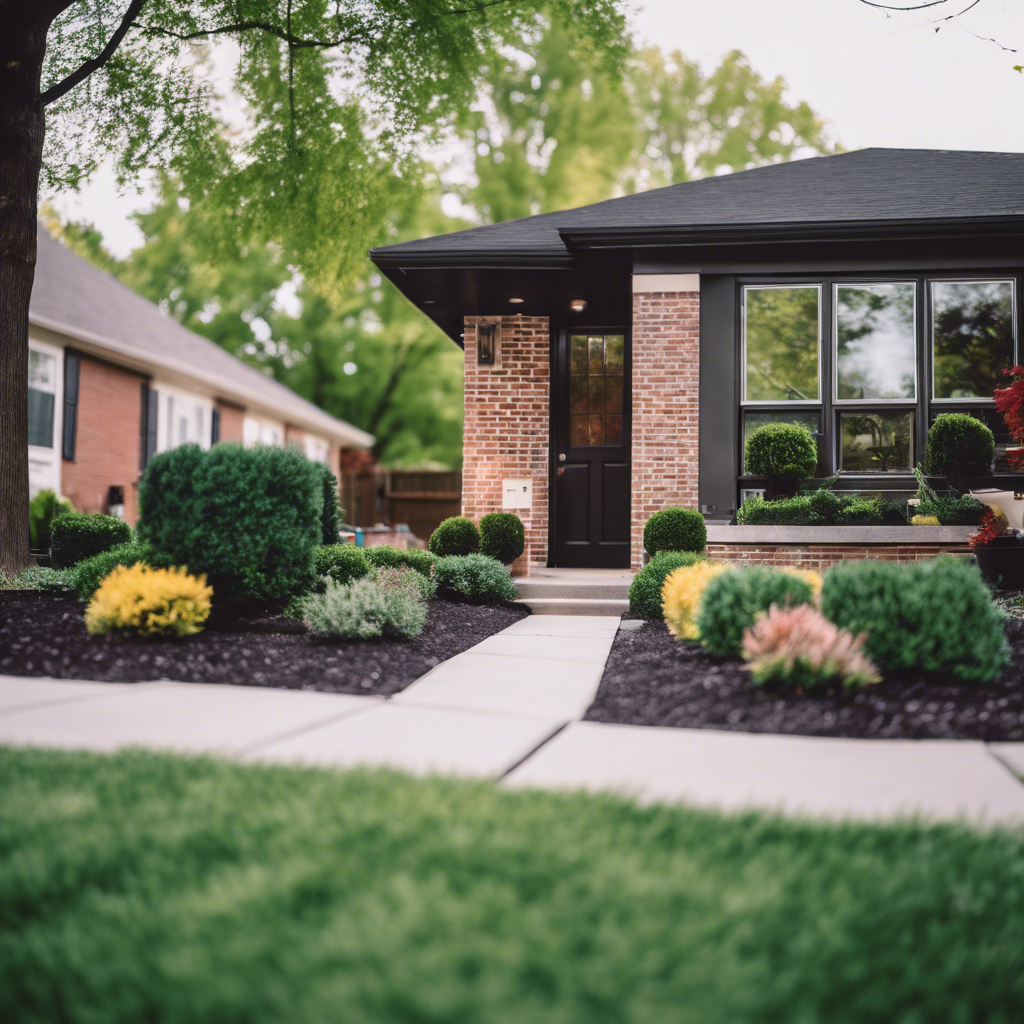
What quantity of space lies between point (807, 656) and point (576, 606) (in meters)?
4.30

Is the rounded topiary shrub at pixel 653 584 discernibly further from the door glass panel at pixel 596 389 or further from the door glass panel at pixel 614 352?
the door glass panel at pixel 614 352

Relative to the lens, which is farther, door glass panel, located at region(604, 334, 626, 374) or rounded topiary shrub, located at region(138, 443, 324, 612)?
door glass panel, located at region(604, 334, 626, 374)

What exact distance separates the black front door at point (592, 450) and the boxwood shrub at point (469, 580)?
2.50 metres

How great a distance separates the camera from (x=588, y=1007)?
56.2 inches

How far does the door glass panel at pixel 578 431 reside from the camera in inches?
402

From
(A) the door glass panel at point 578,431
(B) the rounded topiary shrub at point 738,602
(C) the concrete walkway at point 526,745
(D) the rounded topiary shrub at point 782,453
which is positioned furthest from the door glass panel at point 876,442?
(C) the concrete walkway at point 526,745

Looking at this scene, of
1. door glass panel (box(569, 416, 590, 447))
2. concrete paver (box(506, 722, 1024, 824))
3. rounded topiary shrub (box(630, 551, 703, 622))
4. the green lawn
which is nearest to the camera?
the green lawn

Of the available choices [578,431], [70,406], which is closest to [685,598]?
[578,431]

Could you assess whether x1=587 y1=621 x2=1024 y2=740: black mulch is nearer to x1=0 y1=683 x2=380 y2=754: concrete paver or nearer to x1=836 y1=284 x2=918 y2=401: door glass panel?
x1=0 y1=683 x2=380 y2=754: concrete paver

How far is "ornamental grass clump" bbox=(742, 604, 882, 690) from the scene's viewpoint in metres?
3.74

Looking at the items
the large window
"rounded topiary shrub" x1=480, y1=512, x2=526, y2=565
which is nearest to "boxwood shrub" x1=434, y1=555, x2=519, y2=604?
"rounded topiary shrub" x1=480, y1=512, x2=526, y2=565

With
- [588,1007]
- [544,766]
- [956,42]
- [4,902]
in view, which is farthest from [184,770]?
[956,42]

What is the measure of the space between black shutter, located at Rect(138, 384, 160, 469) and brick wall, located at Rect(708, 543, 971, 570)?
1200 cm

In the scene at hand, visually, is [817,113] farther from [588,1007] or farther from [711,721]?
[588,1007]
